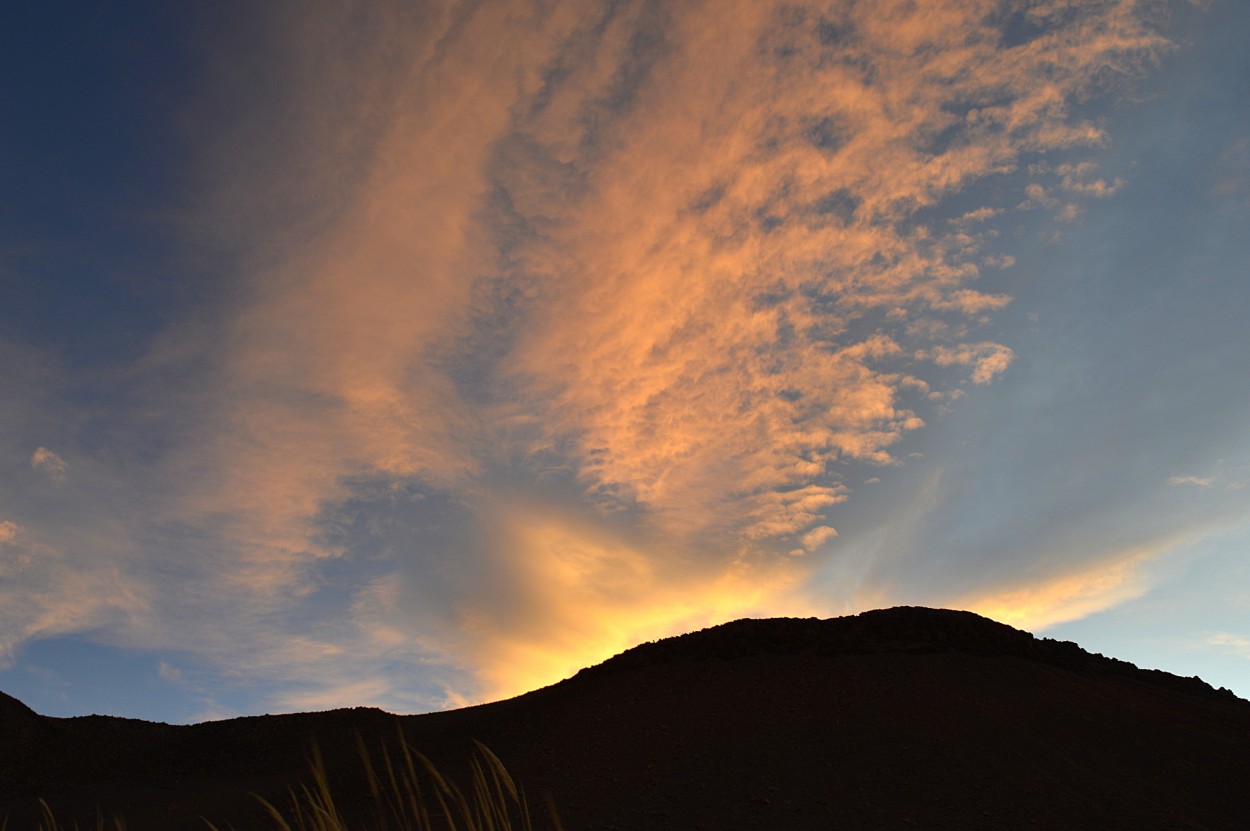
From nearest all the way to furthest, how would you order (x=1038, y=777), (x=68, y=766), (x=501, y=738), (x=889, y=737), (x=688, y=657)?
(x=1038, y=777) < (x=889, y=737) < (x=501, y=738) < (x=688, y=657) < (x=68, y=766)

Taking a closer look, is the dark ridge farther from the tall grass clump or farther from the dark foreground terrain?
the tall grass clump

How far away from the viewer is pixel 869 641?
29.0 meters

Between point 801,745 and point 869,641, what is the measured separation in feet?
28.2

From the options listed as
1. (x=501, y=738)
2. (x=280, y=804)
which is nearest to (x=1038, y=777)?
(x=501, y=738)

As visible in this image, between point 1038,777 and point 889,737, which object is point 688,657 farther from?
point 1038,777

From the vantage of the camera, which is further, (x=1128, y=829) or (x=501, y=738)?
(x=501, y=738)

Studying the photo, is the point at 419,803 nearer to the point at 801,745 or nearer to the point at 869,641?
the point at 801,745

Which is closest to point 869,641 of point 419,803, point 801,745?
point 801,745

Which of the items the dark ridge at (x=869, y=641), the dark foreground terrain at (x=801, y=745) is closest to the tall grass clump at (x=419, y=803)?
the dark foreground terrain at (x=801, y=745)

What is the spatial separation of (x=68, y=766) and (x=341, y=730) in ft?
38.1

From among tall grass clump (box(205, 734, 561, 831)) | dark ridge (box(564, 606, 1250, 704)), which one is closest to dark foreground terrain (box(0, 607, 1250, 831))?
dark ridge (box(564, 606, 1250, 704))

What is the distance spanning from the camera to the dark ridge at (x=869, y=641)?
94.1 feet

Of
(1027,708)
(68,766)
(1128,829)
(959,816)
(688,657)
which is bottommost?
(1128,829)

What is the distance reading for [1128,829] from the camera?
17.4m
